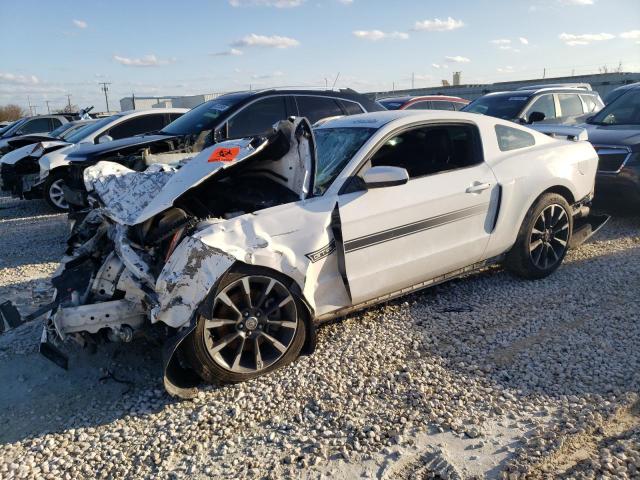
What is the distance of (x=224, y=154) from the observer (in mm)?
3623

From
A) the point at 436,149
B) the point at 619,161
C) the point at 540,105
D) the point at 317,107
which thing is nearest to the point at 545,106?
the point at 540,105

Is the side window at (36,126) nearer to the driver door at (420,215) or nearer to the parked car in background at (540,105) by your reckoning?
the parked car in background at (540,105)

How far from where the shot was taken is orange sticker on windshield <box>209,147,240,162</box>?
359 centimetres

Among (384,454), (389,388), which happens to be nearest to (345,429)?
(384,454)

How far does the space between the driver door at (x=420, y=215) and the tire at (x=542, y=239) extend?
1.81 feet

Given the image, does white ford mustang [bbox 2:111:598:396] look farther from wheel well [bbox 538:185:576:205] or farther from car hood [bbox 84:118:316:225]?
wheel well [bbox 538:185:576:205]

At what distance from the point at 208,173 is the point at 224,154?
22 cm

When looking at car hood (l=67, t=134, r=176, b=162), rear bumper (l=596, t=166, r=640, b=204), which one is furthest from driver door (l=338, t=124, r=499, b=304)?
car hood (l=67, t=134, r=176, b=162)

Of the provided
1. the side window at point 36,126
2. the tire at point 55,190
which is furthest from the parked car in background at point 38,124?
the tire at point 55,190

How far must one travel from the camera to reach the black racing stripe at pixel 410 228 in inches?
146

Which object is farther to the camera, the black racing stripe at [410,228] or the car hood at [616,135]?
the car hood at [616,135]

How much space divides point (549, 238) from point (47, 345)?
4.48 meters

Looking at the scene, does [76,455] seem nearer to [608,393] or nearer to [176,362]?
[176,362]

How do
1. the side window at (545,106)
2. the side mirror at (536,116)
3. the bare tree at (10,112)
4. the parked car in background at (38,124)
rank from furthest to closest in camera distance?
the bare tree at (10,112) → the parked car in background at (38,124) → the side window at (545,106) → the side mirror at (536,116)
